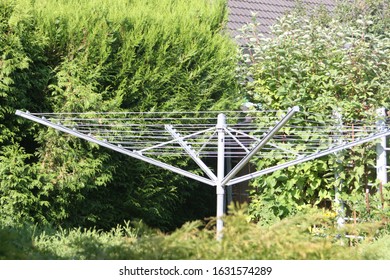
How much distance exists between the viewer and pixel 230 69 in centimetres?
870

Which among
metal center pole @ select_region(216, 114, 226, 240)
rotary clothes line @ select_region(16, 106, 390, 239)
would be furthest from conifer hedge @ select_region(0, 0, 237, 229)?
metal center pole @ select_region(216, 114, 226, 240)

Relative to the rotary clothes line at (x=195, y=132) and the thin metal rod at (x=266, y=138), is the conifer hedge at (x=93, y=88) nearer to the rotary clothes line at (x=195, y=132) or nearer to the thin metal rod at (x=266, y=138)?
the rotary clothes line at (x=195, y=132)

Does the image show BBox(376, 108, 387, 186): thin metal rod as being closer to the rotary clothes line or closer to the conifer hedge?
the rotary clothes line

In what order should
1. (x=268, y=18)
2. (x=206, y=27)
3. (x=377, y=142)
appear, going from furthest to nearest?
1. (x=268, y=18)
2. (x=206, y=27)
3. (x=377, y=142)

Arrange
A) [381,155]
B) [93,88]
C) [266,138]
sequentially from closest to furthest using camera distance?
[266,138] < [93,88] < [381,155]

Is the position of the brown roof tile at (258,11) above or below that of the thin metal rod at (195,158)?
above

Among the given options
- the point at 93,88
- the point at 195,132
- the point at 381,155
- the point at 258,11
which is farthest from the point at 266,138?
the point at 258,11

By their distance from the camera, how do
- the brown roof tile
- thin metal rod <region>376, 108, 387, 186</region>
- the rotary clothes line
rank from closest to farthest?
the rotary clothes line, thin metal rod <region>376, 108, 387, 186</region>, the brown roof tile

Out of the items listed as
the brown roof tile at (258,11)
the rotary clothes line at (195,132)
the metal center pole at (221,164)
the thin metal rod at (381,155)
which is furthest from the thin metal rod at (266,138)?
the brown roof tile at (258,11)

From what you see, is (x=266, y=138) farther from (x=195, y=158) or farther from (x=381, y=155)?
(x=381, y=155)
